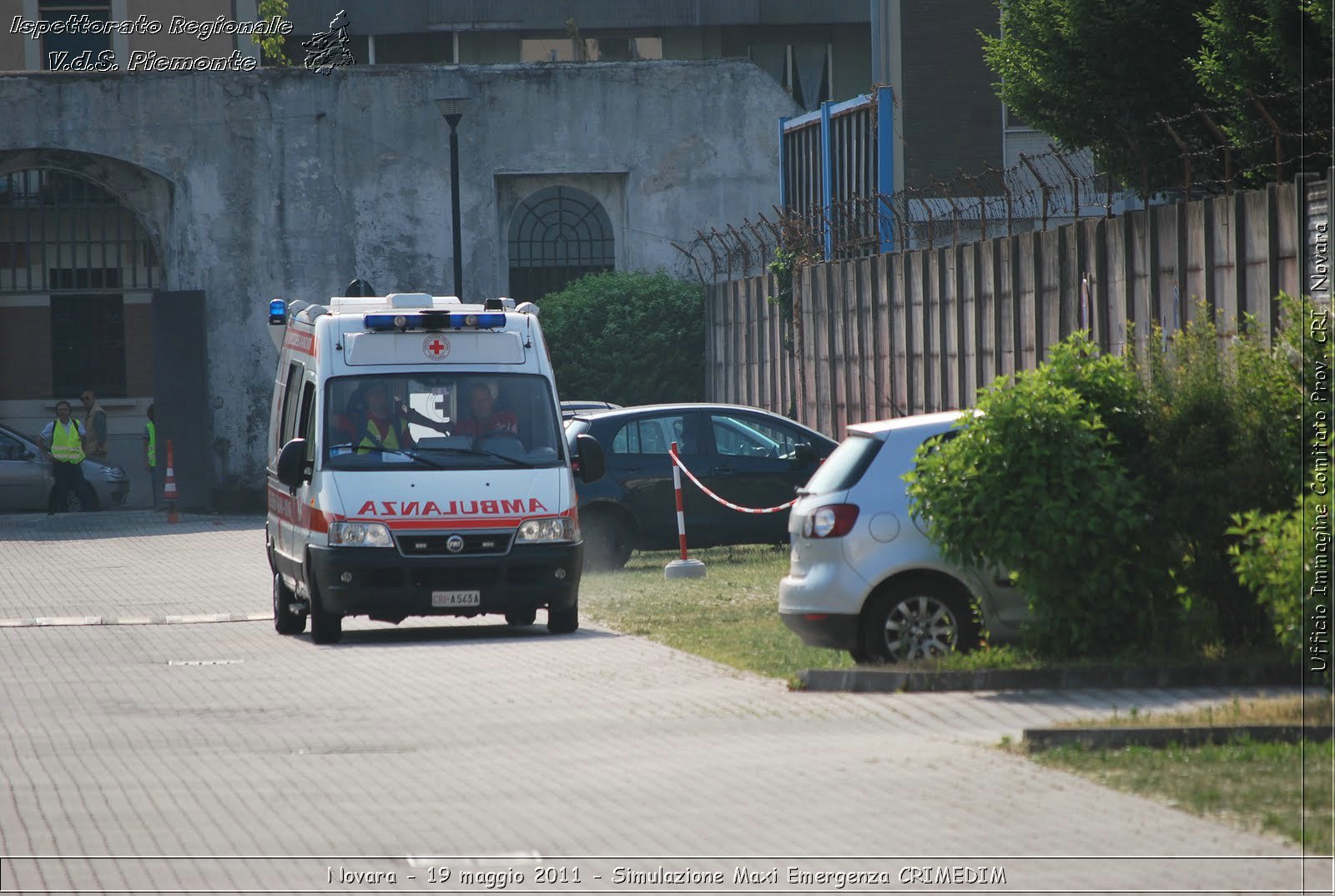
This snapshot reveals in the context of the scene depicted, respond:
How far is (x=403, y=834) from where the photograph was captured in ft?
25.8

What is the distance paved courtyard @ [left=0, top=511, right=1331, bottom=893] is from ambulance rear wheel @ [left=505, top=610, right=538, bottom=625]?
1.00 metres

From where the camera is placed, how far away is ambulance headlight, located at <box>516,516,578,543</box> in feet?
51.1

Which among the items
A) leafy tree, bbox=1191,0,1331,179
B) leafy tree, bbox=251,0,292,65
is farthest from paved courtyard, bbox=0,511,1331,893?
leafy tree, bbox=251,0,292,65

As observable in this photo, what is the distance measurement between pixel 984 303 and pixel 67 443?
2005cm

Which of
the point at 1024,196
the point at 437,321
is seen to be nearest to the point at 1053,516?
the point at 437,321

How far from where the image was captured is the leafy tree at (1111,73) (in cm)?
2067

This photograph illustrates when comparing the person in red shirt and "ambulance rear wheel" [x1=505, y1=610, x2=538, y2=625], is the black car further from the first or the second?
the person in red shirt

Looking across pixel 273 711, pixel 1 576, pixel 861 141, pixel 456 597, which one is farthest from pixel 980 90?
pixel 273 711

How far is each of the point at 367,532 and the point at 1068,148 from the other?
32.4 feet

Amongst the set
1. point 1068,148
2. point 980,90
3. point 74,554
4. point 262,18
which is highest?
Result: point 262,18

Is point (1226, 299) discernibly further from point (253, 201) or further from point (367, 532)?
point (253, 201)

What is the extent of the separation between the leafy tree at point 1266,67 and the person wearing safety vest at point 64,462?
894 inches

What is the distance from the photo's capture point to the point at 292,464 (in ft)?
51.5

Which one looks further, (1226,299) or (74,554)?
(74,554)
